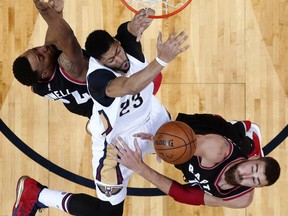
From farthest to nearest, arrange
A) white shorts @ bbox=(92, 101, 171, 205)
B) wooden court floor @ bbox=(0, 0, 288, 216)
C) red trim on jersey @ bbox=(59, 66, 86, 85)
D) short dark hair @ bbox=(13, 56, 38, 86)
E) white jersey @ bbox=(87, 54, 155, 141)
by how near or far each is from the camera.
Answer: wooden court floor @ bbox=(0, 0, 288, 216) → white shorts @ bbox=(92, 101, 171, 205) → red trim on jersey @ bbox=(59, 66, 86, 85) → white jersey @ bbox=(87, 54, 155, 141) → short dark hair @ bbox=(13, 56, 38, 86)

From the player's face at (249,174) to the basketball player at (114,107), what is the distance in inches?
29.0

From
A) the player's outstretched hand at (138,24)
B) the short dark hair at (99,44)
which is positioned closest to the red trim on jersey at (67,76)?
the short dark hair at (99,44)

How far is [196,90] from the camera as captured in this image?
3854 mm

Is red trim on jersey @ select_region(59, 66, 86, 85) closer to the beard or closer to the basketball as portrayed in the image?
the basketball

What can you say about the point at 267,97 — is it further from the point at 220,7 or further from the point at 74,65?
the point at 74,65

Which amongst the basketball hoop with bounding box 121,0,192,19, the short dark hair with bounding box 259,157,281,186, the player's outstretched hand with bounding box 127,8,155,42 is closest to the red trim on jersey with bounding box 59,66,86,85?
the player's outstretched hand with bounding box 127,8,155,42

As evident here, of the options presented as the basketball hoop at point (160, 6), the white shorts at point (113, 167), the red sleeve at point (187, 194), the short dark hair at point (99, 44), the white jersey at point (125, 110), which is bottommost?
the red sleeve at point (187, 194)

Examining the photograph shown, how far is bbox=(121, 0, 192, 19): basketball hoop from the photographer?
3.51 metres

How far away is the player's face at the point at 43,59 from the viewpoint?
274cm

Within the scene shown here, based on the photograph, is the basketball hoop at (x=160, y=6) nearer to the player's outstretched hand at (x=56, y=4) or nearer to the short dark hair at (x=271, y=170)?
the player's outstretched hand at (x=56, y=4)

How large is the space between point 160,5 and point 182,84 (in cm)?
69

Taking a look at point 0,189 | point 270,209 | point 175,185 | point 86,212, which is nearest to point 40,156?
point 0,189

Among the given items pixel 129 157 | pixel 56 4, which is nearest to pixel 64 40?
pixel 56 4

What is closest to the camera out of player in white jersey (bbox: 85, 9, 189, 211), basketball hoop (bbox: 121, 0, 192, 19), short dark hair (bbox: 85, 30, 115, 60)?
player in white jersey (bbox: 85, 9, 189, 211)
